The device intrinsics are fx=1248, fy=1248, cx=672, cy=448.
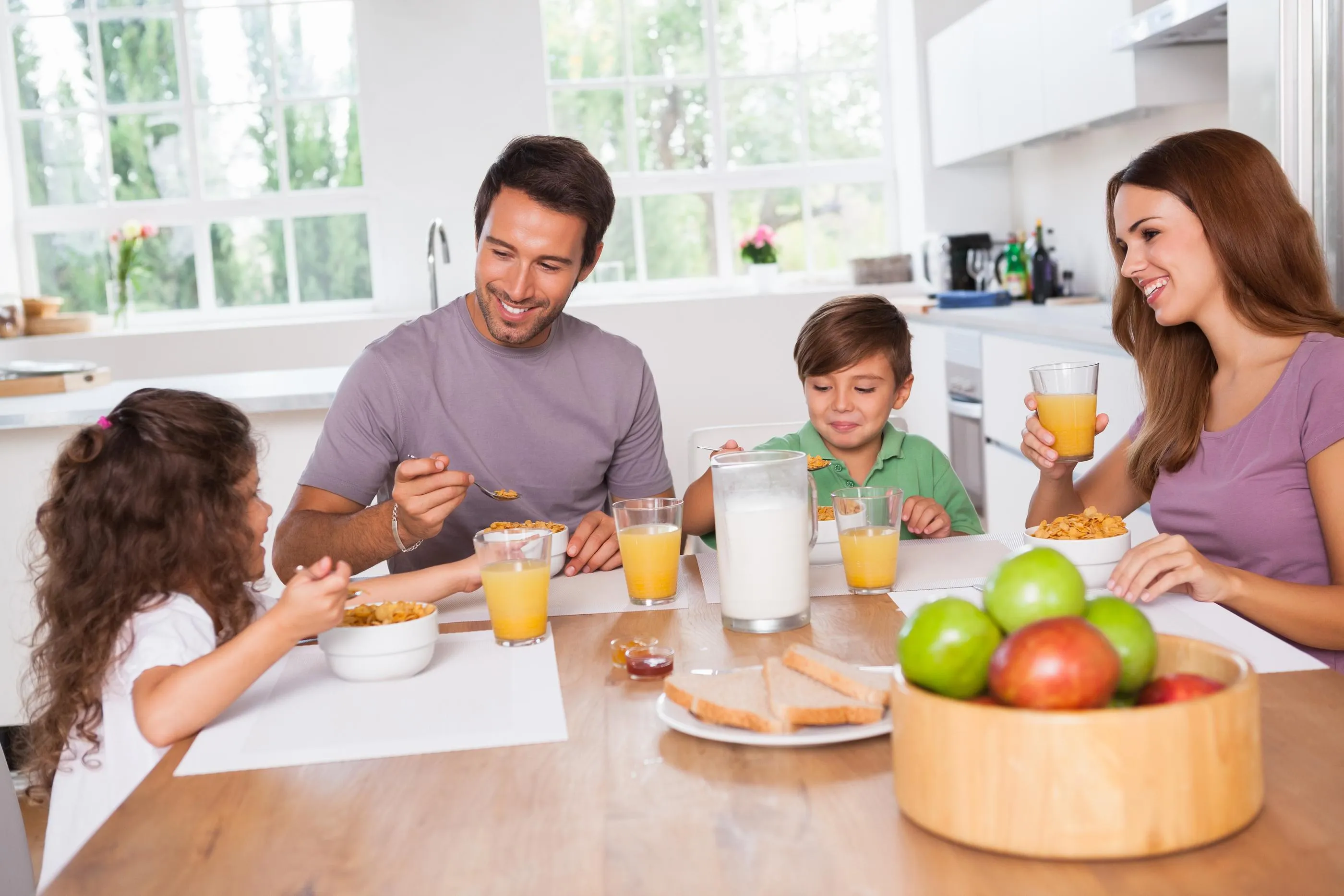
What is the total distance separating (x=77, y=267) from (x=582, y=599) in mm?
5050

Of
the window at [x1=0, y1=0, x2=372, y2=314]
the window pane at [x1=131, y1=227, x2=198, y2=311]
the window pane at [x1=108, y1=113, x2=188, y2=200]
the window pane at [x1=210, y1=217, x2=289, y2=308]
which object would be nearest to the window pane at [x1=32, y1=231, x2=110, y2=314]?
the window at [x1=0, y1=0, x2=372, y2=314]

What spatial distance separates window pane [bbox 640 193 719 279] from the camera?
235 inches

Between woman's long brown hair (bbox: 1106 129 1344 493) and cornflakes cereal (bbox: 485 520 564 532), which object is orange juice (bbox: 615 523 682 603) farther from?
woman's long brown hair (bbox: 1106 129 1344 493)

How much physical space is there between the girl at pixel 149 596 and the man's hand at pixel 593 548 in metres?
0.20

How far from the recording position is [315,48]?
5695 millimetres

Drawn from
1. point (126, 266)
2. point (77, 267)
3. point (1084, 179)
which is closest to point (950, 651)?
point (1084, 179)

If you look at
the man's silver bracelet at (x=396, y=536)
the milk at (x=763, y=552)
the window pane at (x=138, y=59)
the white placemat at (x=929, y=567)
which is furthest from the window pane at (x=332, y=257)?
the milk at (x=763, y=552)

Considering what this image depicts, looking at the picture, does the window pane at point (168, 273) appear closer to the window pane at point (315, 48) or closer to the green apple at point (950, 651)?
the window pane at point (315, 48)

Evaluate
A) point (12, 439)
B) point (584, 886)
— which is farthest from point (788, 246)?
point (584, 886)

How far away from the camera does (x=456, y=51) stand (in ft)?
18.0

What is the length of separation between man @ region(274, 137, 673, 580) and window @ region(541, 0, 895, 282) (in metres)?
3.81

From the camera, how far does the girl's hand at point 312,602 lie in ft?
3.77

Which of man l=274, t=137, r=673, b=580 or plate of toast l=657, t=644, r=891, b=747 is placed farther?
man l=274, t=137, r=673, b=580

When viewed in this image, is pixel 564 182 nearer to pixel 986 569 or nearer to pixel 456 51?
pixel 986 569
